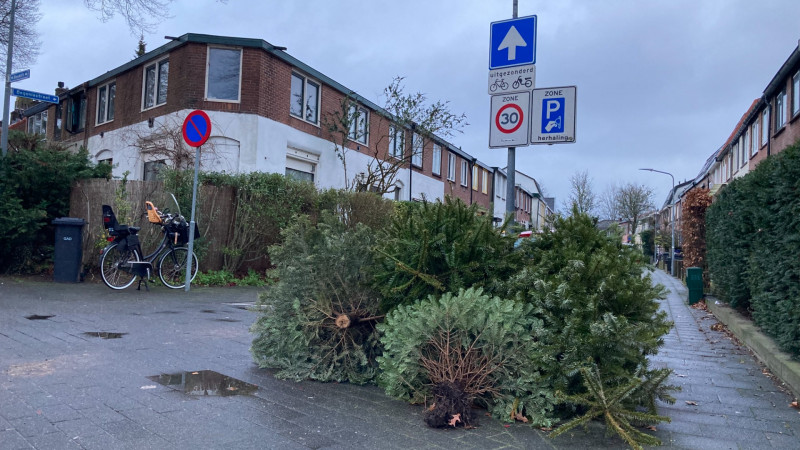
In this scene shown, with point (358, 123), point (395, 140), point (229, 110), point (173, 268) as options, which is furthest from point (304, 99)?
point (173, 268)

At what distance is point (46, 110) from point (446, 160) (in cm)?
2098

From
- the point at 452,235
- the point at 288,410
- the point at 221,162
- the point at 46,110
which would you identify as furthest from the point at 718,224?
the point at 46,110

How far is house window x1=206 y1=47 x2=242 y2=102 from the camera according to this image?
56.4 ft

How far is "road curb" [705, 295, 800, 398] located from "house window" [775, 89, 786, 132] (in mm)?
15929

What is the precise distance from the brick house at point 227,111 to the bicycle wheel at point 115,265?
4512 millimetres

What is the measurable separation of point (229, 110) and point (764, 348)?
1492 cm

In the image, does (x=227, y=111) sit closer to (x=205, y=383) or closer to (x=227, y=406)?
(x=205, y=383)

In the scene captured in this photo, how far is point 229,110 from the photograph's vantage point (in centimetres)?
1708

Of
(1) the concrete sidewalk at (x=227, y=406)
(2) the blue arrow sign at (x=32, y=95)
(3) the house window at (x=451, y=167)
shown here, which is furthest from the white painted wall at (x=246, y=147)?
(3) the house window at (x=451, y=167)

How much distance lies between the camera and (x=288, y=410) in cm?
395

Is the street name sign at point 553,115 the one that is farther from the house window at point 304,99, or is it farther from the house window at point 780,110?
the house window at point 780,110

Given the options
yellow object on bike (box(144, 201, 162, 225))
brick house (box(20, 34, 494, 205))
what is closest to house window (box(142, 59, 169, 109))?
brick house (box(20, 34, 494, 205))

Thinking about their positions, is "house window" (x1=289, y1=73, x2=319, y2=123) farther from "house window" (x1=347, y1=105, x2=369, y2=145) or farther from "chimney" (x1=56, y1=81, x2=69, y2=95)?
"chimney" (x1=56, y1=81, x2=69, y2=95)

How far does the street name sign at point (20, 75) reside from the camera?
44.8 ft
